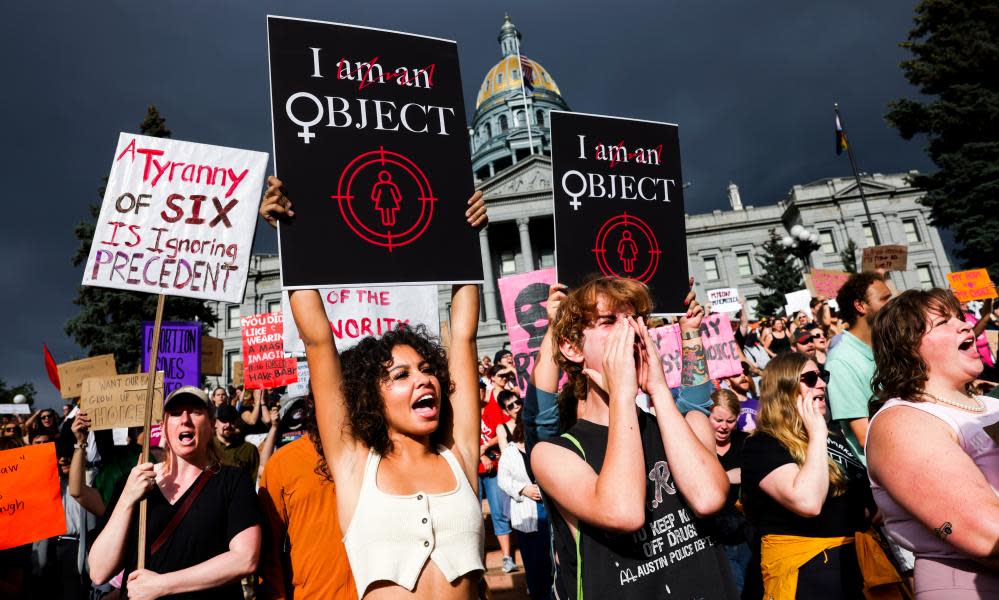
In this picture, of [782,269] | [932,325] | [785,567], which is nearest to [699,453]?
[932,325]

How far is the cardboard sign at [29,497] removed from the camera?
4.04m

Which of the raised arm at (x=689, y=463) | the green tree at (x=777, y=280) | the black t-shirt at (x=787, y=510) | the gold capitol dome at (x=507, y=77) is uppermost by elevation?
the gold capitol dome at (x=507, y=77)

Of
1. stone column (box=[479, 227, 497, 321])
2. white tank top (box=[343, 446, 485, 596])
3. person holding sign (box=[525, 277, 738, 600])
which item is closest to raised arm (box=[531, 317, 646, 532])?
person holding sign (box=[525, 277, 738, 600])

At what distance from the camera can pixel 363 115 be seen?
305 centimetres

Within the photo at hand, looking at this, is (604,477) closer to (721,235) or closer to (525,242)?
(525,242)

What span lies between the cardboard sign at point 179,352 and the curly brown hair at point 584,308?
6.16 metres

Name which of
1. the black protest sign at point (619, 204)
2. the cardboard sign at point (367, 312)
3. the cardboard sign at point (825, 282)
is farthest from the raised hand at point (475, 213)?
the cardboard sign at point (825, 282)

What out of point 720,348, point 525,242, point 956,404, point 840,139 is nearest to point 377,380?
point 956,404

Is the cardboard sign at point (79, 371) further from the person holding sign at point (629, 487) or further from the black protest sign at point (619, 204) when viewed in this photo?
the person holding sign at point (629, 487)

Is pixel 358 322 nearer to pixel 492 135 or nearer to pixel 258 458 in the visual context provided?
pixel 258 458

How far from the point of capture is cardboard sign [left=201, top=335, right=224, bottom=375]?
33.9 feet

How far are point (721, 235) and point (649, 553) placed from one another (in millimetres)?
57159

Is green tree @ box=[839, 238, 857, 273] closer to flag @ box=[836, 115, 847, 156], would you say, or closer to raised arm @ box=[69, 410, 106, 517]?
flag @ box=[836, 115, 847, 156]

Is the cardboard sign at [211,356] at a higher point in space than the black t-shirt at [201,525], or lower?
higher
